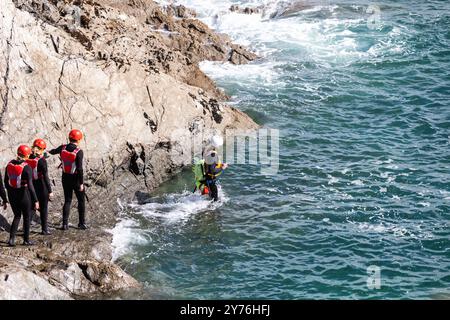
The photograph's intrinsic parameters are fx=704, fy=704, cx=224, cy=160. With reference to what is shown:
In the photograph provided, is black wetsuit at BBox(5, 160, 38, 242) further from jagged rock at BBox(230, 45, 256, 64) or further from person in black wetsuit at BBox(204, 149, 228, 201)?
jagged rock at BBox(230, 45, 256, 64)

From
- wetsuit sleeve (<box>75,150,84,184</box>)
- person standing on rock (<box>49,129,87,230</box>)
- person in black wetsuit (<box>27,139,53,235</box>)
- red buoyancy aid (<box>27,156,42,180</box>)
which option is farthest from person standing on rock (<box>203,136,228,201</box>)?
red buoyancy aid (<box>27,156,42,180</box>)

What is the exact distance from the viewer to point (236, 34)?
1399 inches

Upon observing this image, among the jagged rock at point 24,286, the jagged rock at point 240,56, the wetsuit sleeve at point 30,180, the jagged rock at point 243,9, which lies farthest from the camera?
the jagged rock at point 243,9

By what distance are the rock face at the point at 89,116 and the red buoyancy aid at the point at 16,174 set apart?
1495 mm

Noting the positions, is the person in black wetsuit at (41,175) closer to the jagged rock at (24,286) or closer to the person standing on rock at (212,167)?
the jagged rock at (24,286)

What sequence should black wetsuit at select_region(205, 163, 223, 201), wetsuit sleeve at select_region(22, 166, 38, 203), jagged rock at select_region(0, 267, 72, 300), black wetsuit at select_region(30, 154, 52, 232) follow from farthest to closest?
black wetsuit at select_region(205, 163, 223, 201), black wetsuit at select_region(30, 154, 52, 232), wetsuit sleeve at select_region(22, 166, 38, 203), jagged rock at select_region(0, 267, 72, 300)

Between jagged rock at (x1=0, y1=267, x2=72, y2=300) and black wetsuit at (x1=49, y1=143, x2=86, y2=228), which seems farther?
black wetsuit at (x1=49, y1=143, x2=86, y2=228)

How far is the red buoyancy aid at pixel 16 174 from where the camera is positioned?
15367 mm

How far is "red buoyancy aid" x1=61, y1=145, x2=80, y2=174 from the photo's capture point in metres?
16.6

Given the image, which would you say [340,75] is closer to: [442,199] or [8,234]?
[442,199]

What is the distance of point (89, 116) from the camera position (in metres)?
19.4

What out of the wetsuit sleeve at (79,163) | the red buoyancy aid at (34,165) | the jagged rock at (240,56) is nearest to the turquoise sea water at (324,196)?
the jagged rock at (240,56)

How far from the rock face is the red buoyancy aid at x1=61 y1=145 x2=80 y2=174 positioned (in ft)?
5.26
